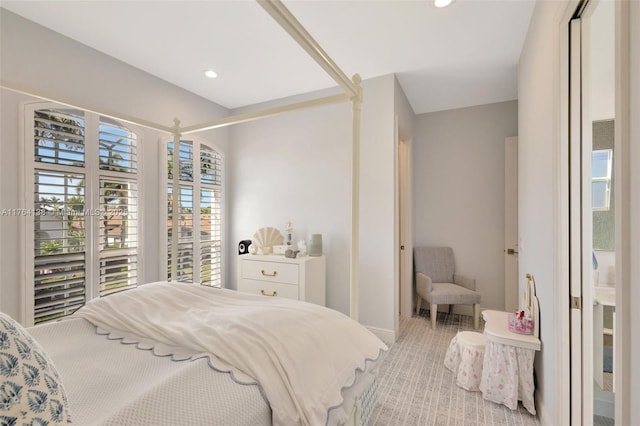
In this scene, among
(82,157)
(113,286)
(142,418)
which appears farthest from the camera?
(113,286)

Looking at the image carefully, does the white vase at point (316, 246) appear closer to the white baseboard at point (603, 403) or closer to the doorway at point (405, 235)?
the doorway at point (405, 235)

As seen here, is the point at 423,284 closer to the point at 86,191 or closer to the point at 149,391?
the point at 149,391

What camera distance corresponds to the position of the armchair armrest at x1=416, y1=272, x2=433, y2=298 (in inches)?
127

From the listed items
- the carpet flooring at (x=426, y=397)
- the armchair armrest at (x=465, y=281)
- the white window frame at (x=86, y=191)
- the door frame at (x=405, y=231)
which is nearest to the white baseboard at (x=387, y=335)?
the carpet flooring at (x=426, y=397)

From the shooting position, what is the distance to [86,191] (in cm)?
229

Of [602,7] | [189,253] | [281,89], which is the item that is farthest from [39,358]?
[281,89]

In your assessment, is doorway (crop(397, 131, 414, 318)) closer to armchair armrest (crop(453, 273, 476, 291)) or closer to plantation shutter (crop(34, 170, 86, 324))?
armchair armrest (crop(453, 273, 476, 291))

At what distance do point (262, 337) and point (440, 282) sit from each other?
315 centimetres

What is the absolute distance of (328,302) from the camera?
3168 mm

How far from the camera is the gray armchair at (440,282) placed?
3.07 metres

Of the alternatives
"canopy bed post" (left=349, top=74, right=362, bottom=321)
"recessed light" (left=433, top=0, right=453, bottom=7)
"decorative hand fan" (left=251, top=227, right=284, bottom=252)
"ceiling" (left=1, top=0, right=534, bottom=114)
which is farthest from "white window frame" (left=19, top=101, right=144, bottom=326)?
"recessed light" (left=433, top=0, right=453, bottom=7)

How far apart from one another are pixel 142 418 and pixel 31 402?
26 cm

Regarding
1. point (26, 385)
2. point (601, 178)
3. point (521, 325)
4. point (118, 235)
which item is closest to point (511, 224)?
point (521, 325)

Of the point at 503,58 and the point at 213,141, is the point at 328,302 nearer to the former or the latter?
the point at 213,141
